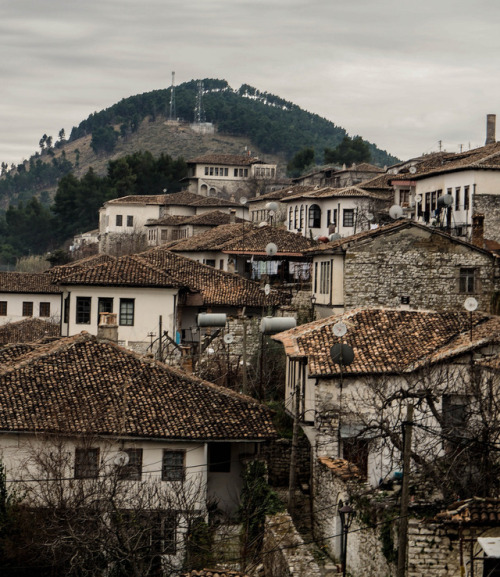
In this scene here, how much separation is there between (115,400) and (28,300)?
1657 inches

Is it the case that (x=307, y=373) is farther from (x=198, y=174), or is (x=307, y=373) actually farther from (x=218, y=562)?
(x=198, y=174)

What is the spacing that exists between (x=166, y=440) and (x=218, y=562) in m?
4.00

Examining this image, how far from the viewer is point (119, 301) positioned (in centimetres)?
4450

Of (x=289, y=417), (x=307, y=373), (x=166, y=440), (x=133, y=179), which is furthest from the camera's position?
(x=133, y=179)

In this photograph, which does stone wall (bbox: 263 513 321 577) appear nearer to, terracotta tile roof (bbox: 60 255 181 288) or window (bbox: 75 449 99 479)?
window (bbox: 75 449 99 479)

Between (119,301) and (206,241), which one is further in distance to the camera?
(206,241)

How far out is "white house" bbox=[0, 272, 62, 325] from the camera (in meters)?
67.9

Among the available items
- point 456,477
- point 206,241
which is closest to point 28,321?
point 206,241

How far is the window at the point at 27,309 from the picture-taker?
224 feet

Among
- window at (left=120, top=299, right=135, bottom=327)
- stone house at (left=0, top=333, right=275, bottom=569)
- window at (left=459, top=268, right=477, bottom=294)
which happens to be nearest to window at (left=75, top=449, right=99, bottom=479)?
stone house at (left=0, top=333, right=275, bottom=569)

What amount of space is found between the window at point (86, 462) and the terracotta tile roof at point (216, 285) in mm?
19124

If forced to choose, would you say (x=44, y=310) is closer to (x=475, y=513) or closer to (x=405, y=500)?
(x=405, y=500)

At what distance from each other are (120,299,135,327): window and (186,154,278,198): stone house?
70152 mm

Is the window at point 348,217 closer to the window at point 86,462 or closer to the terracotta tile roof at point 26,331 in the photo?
the terracotta tile roof at point 26,331
